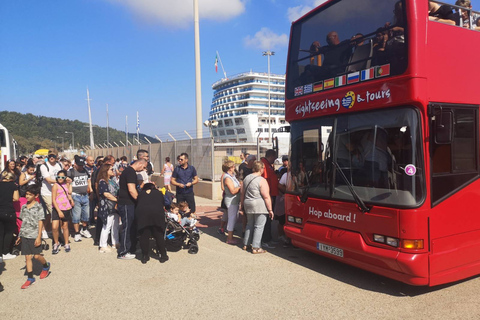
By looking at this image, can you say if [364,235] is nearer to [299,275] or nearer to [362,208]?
[362,208]

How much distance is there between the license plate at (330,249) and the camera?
475 centimetres

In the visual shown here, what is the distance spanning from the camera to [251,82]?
3004 inches

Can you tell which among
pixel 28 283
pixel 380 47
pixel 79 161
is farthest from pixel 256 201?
pixel 79 161

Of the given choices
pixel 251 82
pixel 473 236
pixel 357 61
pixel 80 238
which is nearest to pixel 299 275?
pixel 473 236

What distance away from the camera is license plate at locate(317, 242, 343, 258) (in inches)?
187

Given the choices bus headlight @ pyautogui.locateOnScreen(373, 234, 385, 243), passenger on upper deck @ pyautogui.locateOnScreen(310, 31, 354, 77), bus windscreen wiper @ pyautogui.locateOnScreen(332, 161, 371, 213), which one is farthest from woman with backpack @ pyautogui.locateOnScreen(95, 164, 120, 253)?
bus headlight @ pyautogui.locateOnScreen(373, 234, 385, 243)

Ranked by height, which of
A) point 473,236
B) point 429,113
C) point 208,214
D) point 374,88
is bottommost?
point 208,214

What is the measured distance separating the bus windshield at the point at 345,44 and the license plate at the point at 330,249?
232 cm

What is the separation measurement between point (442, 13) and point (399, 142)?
71.8 inches

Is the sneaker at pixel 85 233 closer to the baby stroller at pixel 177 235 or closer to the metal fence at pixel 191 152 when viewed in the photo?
the baby stroller at pixel 177 235

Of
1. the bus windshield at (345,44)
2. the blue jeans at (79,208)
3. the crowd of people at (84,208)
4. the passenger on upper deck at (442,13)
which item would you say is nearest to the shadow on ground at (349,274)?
the crowd of people at (84,208)

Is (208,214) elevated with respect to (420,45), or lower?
lower

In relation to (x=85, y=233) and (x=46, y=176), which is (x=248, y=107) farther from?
(x=46, y=176)

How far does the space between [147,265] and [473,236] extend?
4.75 m
